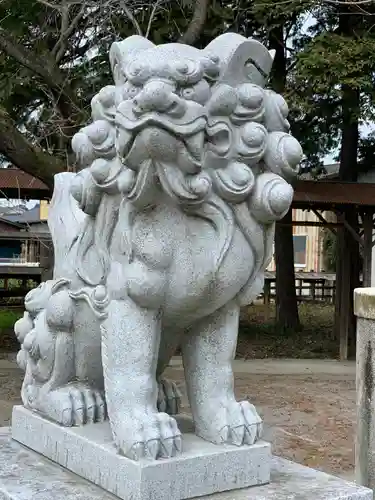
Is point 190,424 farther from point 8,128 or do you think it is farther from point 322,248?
point 322,248

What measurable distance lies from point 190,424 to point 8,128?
5049 mm

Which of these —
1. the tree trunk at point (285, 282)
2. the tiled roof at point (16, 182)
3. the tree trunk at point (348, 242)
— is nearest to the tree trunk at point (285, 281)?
the tree trunk at point (285, 282)

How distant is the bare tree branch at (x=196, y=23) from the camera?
7.45m

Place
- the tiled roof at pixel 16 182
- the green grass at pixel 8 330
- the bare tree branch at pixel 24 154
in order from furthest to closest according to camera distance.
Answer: the green grass at pixel 8 330 < the tiled roof at pixel 16 182 < the bare tree branch at pixel 24 154

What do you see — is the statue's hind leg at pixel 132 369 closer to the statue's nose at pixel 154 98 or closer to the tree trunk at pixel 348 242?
the statue's nose at pixel 154 98

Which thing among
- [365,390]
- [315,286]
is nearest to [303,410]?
[365,390]

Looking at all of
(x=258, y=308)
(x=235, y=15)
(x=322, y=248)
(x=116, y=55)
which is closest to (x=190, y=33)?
(x=235, y=15)

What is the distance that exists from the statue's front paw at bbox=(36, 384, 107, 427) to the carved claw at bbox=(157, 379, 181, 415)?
0.22 m

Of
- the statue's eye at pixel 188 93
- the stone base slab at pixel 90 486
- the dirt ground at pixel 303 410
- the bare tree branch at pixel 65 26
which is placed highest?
the bare tree branch at pixel 65 26

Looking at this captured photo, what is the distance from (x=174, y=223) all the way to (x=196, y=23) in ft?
20.1

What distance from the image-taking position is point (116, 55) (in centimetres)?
204

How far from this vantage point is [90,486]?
2037mm

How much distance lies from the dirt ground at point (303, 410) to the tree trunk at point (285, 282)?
11.3 ft

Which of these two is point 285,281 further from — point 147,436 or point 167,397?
point 147,436
